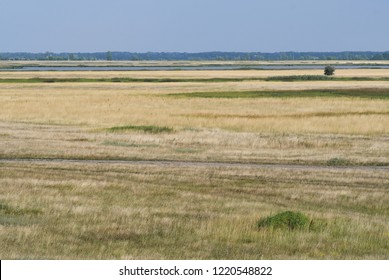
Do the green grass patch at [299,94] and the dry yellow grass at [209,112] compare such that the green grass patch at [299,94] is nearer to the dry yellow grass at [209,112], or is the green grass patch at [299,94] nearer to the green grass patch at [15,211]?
the dry yellow grass at [209,112]

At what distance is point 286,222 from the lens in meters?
19.0

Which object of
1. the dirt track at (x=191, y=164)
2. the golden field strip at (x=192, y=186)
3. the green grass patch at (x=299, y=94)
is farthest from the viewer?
the green grass patch at (x=299, y=94)

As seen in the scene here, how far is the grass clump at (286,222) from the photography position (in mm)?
18844

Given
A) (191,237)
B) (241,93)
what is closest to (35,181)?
(191,237)

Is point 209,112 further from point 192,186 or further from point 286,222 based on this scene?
point 286,222

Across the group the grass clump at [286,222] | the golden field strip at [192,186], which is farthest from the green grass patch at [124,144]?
the grass clump at [286,222]

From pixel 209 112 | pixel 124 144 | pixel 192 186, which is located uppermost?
pixel 192 186

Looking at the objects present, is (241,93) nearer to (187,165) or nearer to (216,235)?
(187,165)

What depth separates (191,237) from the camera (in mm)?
17688

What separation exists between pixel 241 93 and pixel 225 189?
2736 inches

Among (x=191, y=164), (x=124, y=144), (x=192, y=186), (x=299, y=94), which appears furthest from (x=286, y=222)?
(x=299, y=94)

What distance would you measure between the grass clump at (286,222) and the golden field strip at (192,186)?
0.33m

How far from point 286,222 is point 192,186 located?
8541 mm

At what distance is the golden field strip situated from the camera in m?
17.0
